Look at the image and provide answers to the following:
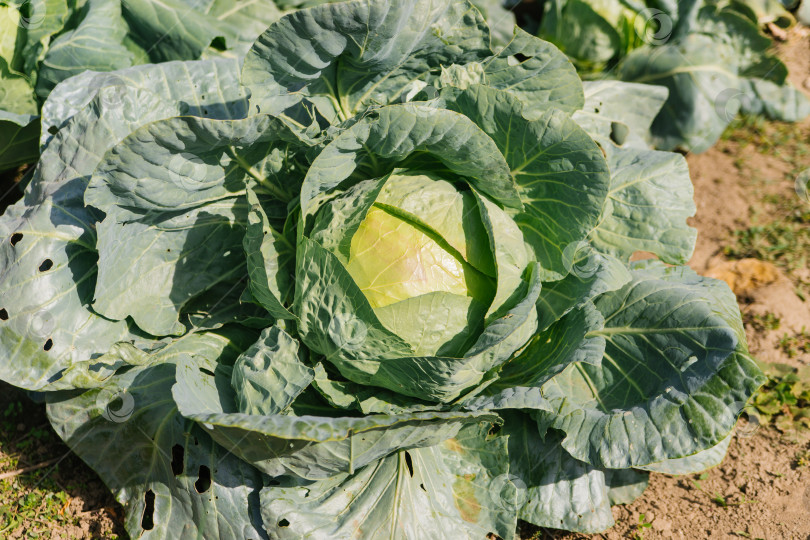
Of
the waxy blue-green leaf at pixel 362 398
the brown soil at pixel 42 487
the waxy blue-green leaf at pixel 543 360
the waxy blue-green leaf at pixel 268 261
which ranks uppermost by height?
the waxy blue-green leaf at pixel 268 261

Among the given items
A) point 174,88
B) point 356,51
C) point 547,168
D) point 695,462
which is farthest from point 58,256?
point 695,462

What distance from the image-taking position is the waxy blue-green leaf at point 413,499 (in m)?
3.28

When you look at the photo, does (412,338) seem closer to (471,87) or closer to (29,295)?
(471,87)

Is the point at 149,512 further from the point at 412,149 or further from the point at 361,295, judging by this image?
the point at 412,149

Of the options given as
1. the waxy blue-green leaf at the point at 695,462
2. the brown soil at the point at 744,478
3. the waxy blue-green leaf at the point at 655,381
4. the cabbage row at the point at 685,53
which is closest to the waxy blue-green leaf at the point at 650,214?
the waxy blue-green leaf at the point at 655,381

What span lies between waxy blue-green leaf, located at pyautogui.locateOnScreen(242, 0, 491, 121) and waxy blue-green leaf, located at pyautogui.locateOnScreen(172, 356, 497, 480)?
140cm

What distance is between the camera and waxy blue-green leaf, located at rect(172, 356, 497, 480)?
8.87 feet

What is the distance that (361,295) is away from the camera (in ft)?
9.21

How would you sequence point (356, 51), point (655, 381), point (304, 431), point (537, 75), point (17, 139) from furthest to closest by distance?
Answer: point (17, 139) → point (537, 75) → point (655, 381) → point (356, 51) → point (304, 431)

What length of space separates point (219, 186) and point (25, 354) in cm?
128

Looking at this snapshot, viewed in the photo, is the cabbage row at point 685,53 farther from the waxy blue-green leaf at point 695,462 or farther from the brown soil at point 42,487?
the brown soil at point 42,487

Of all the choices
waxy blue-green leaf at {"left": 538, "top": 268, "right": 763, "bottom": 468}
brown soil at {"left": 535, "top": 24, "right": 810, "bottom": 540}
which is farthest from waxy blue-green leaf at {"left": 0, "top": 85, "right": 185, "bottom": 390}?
brown soil at {"left": 535, "top": 24, "right": 810, "bottom": 540}

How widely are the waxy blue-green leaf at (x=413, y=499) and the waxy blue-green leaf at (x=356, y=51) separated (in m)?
1.85

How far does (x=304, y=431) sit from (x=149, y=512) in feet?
5.04
